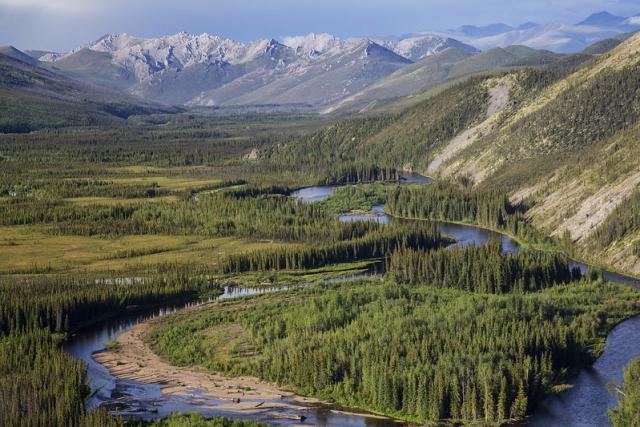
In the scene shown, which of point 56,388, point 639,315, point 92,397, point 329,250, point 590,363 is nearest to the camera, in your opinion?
point 56,388

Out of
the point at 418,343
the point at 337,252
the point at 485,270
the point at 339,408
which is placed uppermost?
the point at 485,270

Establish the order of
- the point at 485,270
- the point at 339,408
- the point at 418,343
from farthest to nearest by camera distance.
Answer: the point at 485,270 < the point at 418,343 < the point at 339,408

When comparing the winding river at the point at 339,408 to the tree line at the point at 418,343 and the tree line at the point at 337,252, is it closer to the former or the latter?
the tree line at the point at 418,343

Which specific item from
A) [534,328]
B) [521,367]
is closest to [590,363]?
[534,328]

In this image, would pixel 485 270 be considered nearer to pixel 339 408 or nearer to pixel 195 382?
pixel 339 408

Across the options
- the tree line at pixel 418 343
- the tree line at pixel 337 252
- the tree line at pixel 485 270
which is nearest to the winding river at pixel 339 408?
the tree line at pixel 418 343

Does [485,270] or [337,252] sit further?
[337,252]

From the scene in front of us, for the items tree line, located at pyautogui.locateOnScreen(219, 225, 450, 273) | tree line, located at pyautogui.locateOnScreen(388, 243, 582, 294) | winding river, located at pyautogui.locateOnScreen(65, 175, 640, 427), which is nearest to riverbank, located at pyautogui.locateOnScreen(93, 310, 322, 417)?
winding river, located at pyautogui.locateOnScreen(65, 175, 640, 427)

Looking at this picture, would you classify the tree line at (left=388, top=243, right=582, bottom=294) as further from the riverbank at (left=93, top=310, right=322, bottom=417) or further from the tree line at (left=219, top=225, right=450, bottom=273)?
the riverbank at (left=93, top=310, right=322, bottom=417)

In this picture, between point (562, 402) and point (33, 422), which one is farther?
point (562, 402)

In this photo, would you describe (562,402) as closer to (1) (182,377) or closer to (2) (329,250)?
(1) (182,377)

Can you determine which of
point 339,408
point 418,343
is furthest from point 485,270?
point 339,408
